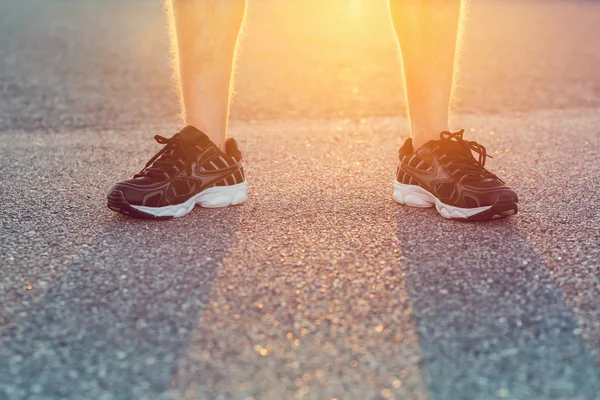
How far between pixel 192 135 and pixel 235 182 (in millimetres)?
206

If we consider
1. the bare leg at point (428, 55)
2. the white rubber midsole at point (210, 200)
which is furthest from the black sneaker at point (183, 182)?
the bare leg at point (428, 55)

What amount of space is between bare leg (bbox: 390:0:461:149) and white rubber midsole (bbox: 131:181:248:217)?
602mm

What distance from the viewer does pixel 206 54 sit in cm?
213

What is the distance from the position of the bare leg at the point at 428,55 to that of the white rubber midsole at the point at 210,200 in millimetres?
602

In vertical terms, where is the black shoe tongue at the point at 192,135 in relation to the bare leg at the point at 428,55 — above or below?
→ below

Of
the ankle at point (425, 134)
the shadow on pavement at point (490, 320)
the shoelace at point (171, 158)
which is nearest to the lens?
the shadow on pavement at point (490, 320)

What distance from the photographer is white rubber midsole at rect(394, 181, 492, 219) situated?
203 centimetres

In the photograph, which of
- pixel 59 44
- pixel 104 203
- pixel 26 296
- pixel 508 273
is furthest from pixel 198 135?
pixel 59 44

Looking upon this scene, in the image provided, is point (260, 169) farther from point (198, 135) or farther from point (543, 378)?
point (543, 378)

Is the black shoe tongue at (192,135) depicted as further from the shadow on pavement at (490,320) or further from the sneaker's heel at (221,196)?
the shadow on pavement at (490,320)

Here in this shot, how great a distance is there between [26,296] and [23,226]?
0.55 metres

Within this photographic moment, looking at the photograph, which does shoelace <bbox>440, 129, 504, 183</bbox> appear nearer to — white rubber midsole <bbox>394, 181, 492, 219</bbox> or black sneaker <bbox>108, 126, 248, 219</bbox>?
white rubber midsole <bbox>394, 181, 492, 219</bbox>

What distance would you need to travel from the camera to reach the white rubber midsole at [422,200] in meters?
2.03

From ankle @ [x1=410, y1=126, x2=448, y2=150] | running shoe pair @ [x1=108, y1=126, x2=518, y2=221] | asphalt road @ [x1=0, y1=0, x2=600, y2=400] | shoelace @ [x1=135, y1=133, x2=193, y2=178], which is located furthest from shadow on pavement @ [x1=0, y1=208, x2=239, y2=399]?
ankle @ [x1=410, y1=126, x2=448, y2=150]
